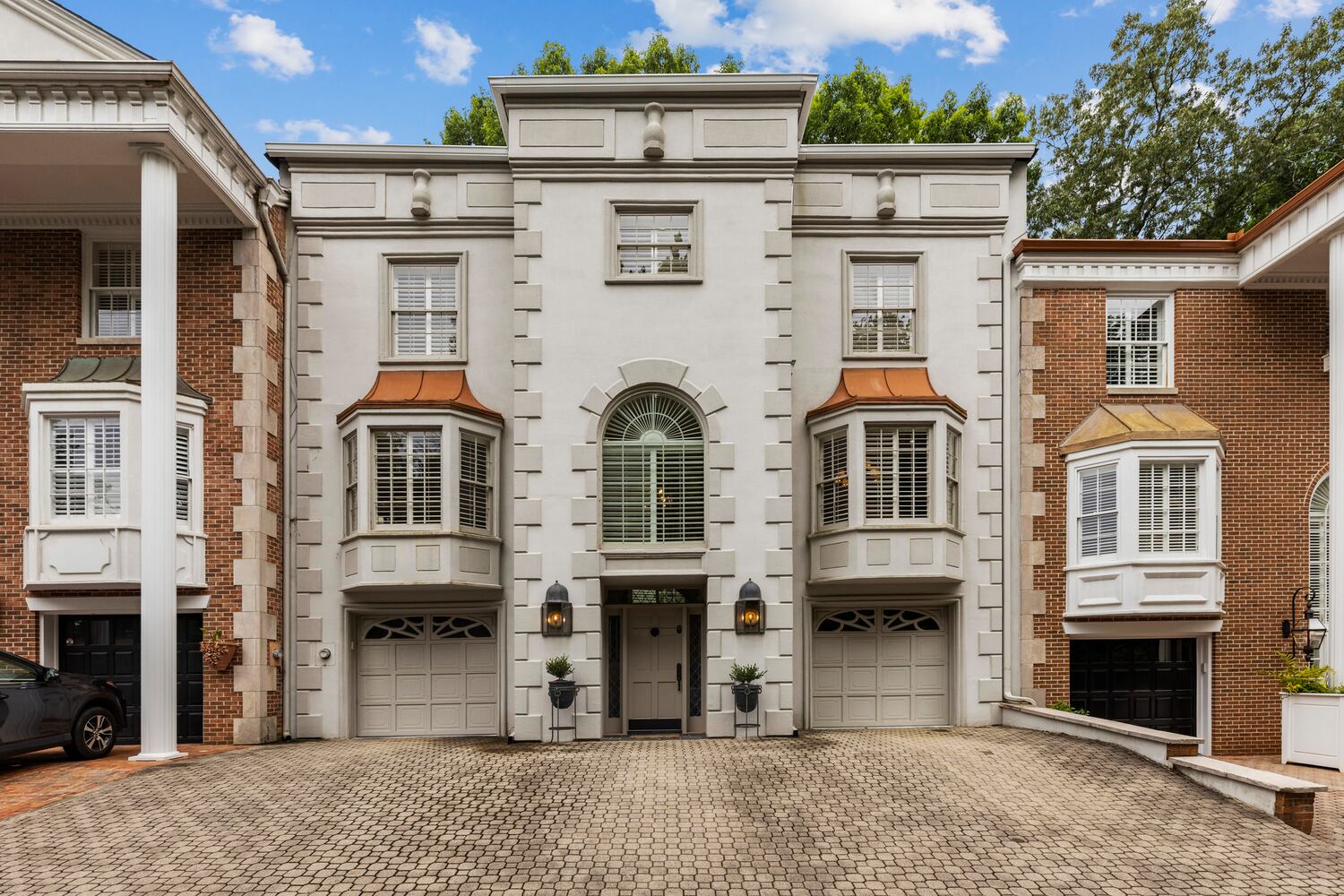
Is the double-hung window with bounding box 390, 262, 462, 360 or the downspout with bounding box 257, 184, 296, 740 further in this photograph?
the double-hung window with bounding box 390, 262, 462, 360

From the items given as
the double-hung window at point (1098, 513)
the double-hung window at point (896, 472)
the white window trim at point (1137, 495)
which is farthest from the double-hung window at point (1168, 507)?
the double-hung window at point (896, 472)

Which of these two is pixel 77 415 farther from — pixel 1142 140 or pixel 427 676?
pixel 1142 140

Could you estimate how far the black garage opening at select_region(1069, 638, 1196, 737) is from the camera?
1420 cm

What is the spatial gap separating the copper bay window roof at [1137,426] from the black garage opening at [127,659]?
1347cm

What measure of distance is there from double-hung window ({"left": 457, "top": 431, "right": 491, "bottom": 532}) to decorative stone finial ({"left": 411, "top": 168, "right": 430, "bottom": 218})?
3573 mm

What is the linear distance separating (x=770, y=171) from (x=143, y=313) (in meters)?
8.70

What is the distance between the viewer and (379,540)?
13117 millimetres

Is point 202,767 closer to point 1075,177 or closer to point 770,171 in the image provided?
point 770,171

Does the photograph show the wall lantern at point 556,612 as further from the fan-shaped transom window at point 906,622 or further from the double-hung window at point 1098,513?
the double-hung window at point 1098,513

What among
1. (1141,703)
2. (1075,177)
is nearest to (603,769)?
(1141,703)

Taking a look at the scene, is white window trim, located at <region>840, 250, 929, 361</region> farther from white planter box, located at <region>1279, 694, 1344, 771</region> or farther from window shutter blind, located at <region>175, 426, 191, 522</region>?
window shutter blind, located at <region>175, 426, 191, 522</region>

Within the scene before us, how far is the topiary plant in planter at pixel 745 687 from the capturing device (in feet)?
41.2

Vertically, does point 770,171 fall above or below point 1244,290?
above

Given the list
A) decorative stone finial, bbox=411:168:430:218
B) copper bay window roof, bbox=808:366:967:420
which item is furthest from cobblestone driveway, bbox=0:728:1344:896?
decorative stone finial, bbox=411:168:430:218
